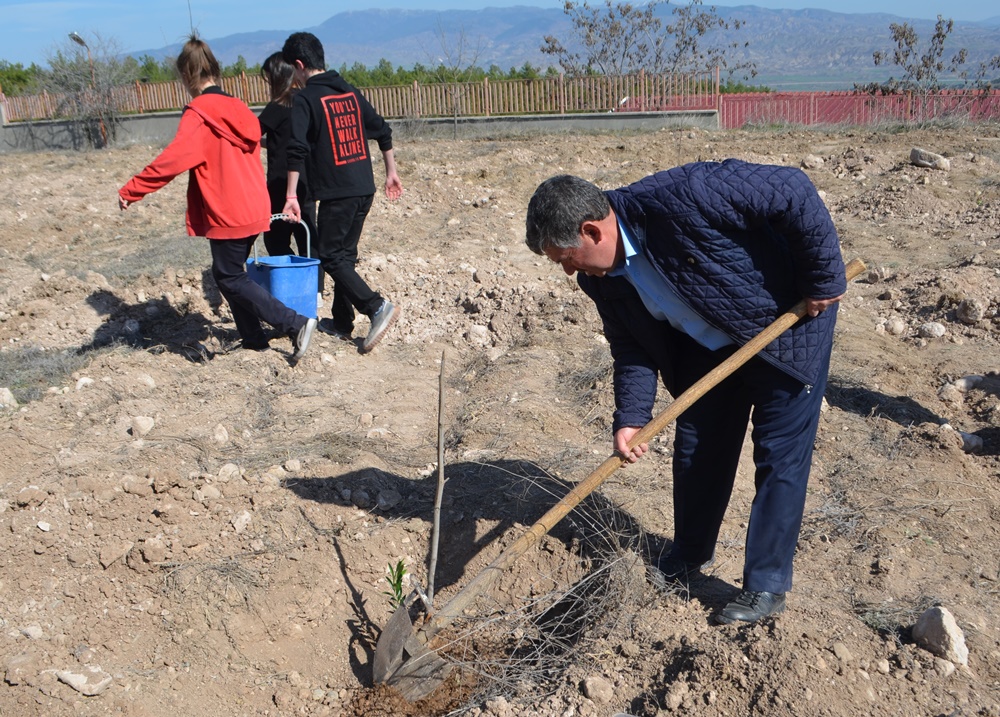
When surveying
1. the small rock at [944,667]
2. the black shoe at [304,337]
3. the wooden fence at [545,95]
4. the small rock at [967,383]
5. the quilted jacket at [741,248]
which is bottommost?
the small rock at [967,383]

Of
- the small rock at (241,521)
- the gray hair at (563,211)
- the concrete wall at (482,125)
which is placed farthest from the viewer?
the concrete wall at (482,125)

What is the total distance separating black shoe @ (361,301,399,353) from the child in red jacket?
20.9 inches

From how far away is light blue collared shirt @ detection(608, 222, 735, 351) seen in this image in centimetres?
249

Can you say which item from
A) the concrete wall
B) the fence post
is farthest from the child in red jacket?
the fence post

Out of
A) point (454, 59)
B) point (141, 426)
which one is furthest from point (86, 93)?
point (141, 426)

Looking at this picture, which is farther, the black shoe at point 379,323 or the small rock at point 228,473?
the black shoe at point 379,323

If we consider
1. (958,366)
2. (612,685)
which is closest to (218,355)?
(612,685)

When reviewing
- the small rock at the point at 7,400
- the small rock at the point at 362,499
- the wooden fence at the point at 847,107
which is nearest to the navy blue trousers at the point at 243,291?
the small rock at the point at 7,400

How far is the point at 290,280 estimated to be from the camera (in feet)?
17.0

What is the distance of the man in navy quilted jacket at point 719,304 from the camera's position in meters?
2.35

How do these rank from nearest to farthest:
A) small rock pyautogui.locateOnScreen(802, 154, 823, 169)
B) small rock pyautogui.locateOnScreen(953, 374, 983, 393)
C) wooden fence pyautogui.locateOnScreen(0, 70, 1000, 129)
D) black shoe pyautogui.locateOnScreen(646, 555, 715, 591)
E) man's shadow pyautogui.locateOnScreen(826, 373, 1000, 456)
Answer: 1. black shoe pyautogui.locateOnScreen(646, 555, 715, 591)
2. man's shadow pyautogui.locateOnScreen(826, 373, 1000, 456)
3. small rock pyautogui.locateOnScreen(953, 374, 983, 393)
4. small rock pyautogui.locateOnScreen(802, 154, 823, 169)
5. wooden fence pyautogui.locateOnScreen(0, 70, 1000, 129)

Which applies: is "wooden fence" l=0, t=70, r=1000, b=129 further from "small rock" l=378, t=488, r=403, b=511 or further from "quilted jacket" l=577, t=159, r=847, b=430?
"quilted jacket" l=577, t=159, r=847, b=430

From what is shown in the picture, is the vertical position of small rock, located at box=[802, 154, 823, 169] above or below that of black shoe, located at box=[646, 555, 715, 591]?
above

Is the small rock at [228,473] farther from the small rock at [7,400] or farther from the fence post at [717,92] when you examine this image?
the fence post at [717,92]
